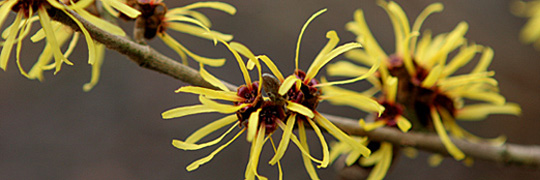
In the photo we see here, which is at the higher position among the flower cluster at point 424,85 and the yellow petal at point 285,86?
the yellow petal at point 285,86

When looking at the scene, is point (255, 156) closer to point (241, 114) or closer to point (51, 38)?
point (241, 114)

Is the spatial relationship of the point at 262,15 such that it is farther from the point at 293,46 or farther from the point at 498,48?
the point at 498,48

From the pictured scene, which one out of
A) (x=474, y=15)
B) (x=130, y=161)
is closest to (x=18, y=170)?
(x=130, y=161)

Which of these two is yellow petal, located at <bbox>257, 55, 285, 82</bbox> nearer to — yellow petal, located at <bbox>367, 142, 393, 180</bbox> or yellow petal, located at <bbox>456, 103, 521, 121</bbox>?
yellow petal, located at <bbox>367, 142, 393, 180</bbox>

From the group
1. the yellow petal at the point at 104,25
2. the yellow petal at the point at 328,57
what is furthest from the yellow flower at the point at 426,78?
the yellow petal at the point at 104,25

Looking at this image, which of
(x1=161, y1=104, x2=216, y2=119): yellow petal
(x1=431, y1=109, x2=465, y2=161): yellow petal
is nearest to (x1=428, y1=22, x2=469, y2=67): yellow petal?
(x1=431, y1=109, x2=465, y2=161): yellow petal

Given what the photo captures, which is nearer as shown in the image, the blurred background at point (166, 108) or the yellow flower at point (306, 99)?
the yellow flower at point (306, 99)

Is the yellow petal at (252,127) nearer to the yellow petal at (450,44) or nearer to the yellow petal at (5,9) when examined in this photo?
the yellow petal at (5,9)
